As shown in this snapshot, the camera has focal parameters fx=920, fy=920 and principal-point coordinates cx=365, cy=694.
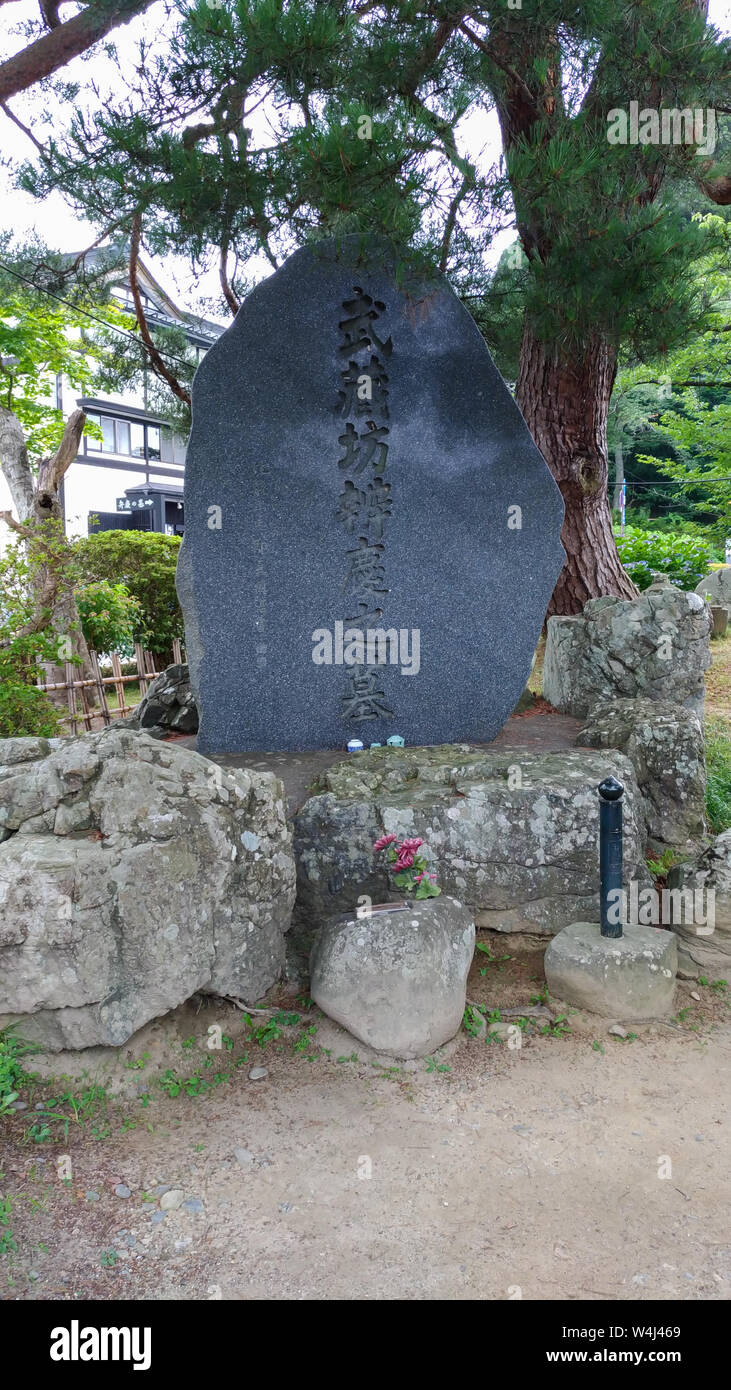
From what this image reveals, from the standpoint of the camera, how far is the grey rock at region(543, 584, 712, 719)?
18.7ft

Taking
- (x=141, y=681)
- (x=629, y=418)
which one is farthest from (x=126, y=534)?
(x=629, y=418)

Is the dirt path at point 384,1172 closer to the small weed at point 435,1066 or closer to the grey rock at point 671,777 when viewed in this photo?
the small weed at point 435,1066

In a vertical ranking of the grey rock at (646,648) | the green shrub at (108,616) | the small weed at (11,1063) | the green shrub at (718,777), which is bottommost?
the small weed at (11,1063)

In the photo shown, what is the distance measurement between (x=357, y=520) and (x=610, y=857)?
2.26 metres

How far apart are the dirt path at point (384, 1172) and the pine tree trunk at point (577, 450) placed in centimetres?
428

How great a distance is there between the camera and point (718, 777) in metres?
5.96

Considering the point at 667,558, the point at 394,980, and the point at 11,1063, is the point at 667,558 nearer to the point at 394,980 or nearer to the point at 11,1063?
the point at 394,980

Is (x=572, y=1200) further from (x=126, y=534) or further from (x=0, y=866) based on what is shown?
(x=126, y=534)

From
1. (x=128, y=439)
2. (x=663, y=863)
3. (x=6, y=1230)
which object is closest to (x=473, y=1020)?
(x=663, y=863)

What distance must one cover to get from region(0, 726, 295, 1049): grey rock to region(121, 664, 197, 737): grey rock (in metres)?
2.33

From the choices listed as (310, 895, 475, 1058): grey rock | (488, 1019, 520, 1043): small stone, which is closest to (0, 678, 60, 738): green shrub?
(310, 895, 475, 1058): grey rock

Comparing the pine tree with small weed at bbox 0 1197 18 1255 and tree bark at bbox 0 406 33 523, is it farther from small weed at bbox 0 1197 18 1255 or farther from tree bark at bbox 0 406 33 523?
tree bark at bbox 0 406 33 523

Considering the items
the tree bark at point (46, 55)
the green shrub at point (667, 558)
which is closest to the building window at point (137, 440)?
the green shrub at point (667, 558)

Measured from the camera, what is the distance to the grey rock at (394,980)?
10.7 ft
